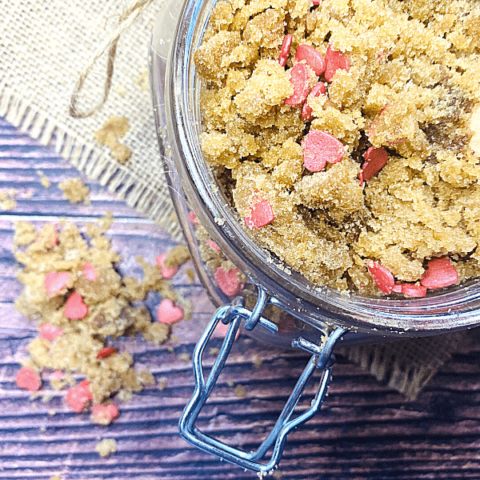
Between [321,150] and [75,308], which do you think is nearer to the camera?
[321,150]

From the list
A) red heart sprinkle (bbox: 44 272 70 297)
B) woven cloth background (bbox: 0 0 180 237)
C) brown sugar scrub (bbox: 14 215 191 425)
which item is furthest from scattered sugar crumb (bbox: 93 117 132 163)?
red heart sprinkle (bbox: 44 272 70 297)

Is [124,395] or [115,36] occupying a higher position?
[115,36]

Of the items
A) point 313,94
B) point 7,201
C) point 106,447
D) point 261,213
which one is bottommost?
point 106,447

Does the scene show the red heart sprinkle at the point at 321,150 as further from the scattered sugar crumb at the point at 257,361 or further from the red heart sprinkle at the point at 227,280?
the scattered sugar crumb at the point at 257,361

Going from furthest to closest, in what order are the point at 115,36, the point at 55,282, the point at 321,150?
the point at 55,282 → the point at 115,36 → the point at 321,150

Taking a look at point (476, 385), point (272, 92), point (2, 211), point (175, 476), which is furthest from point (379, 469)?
point (2, 211)

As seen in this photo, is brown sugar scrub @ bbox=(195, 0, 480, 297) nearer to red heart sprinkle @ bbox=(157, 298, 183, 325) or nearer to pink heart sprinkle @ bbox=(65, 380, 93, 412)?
red heart sprinkle @ bbox=(157, 298, 183, 325)

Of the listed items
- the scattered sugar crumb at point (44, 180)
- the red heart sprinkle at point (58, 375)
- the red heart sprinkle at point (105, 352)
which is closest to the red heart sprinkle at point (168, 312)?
the red heart sprinkle at point (105, 352)

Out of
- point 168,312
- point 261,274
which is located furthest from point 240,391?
point 261,274

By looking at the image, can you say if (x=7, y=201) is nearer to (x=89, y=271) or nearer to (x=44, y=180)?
(x=44, y=180)
